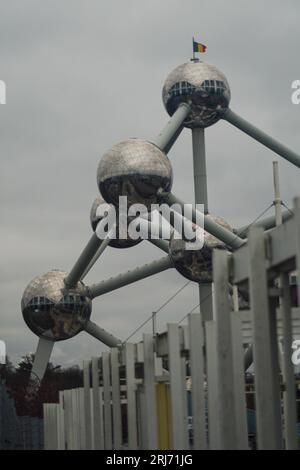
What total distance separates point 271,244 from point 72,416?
21022 millimetres

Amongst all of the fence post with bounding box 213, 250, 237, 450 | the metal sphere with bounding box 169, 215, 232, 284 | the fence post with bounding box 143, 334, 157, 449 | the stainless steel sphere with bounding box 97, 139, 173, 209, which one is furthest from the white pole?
the metal sphere with bounding box 169, 215, 232, 284

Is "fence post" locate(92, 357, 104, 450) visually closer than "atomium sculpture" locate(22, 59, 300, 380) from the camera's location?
Yes

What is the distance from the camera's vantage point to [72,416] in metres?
31.9

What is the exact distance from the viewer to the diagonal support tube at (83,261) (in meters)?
39.0

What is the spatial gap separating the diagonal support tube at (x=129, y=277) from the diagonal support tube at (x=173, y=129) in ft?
13.0

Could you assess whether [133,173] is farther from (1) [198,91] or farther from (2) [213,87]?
(2) [213,87]

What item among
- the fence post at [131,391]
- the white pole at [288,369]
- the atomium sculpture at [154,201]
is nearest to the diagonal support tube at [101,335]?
the atomium sculpture at [154,201]

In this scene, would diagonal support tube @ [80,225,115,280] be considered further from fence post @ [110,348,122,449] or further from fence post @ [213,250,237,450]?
fence post @ [213,250,237,450]

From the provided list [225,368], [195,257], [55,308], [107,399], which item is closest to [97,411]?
[107,399]

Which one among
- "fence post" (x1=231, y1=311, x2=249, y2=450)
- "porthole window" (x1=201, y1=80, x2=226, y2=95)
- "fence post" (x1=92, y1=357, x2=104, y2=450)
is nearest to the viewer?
"fence post" (x1=231, y1=311, x2=249, y2=450)

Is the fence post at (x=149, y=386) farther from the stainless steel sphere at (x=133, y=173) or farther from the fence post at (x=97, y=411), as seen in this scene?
the stainless steel sphere at (x=133, y=173)

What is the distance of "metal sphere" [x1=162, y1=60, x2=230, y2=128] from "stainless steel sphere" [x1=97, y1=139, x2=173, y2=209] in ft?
17.0

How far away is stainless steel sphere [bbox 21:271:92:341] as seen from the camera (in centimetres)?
4209
